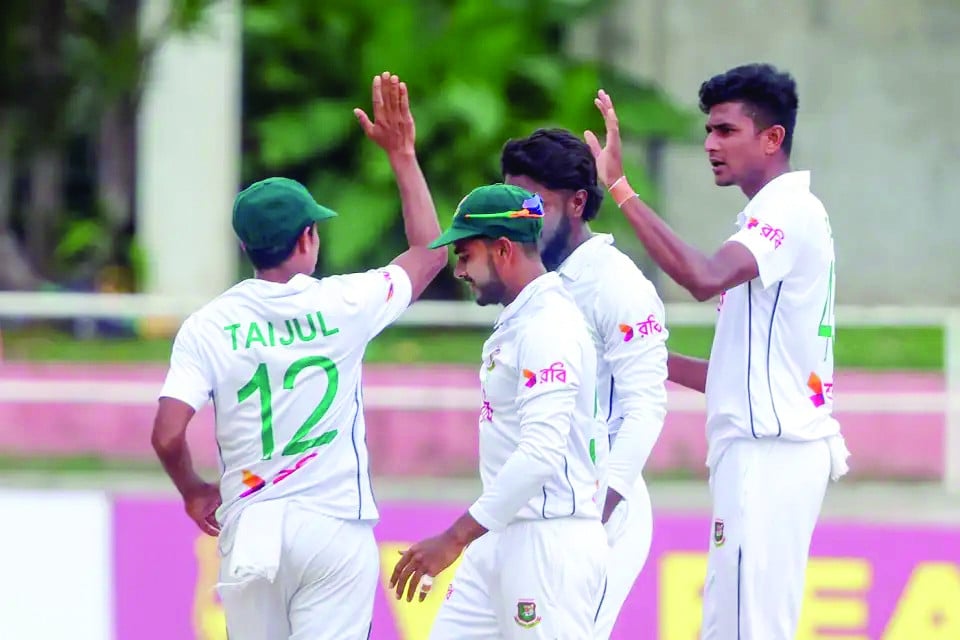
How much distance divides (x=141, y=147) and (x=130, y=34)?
134 cm

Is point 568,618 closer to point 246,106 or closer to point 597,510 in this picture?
point 597,510

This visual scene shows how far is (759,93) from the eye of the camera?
4898mm

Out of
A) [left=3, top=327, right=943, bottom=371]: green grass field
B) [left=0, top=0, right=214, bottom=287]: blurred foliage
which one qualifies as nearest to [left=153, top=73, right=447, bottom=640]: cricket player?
[left=3, top=327, right=943, bottom=371]: green grass field

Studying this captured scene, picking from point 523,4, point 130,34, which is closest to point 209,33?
point 130,34

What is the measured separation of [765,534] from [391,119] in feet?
5.00

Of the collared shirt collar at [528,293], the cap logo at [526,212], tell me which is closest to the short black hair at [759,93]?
the cap logo at [526,212]

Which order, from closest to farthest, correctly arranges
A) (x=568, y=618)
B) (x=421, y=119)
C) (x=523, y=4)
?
1. (x=568, y=618)
2. (x=421, y=119)
3. (x=523, y=4)

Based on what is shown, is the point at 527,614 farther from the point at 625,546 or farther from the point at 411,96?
the point at 411,96

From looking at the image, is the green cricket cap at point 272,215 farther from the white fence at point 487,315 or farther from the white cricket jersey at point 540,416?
the white fence at point 487,315

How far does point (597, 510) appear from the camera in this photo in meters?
4.66

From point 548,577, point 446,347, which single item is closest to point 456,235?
point 548,577

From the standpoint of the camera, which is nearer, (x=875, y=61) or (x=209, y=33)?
(x=209, y=33)

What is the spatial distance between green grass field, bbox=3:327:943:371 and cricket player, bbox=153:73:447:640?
739 centimetres

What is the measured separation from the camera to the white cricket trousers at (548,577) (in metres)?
4.51
